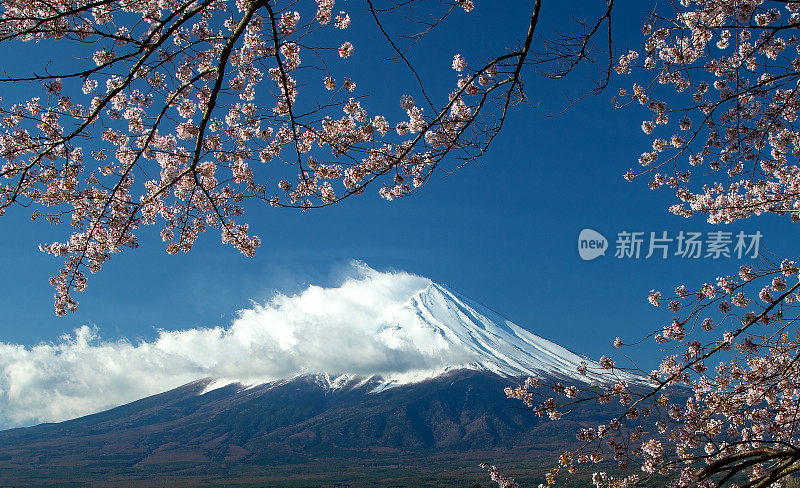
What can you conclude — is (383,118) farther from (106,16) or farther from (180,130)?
(106,16)

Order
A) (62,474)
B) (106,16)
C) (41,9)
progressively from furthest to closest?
(62,474)
(106,16)
(41,9)

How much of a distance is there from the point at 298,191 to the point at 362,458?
141 metres

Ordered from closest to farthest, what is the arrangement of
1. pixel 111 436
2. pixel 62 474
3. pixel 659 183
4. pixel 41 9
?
pixel 41 9 → pixel 659 183 → pixel 62 474 → pixel 111 436

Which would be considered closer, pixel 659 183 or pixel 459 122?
pixel 459 122

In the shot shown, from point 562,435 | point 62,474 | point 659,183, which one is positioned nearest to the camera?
point 659,183

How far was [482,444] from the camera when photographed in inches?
6048

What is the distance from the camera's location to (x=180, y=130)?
453cm

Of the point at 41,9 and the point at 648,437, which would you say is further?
the point at 648,437

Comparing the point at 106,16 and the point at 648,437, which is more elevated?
the point at 106,16

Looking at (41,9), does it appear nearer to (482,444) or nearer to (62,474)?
(62,474)

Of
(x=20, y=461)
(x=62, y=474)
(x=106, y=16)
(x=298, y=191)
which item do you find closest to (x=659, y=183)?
(x=298, y=191)

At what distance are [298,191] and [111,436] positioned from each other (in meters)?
189

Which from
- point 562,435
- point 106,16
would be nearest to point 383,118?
point 106,16

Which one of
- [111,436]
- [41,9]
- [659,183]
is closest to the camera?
[41,9]
